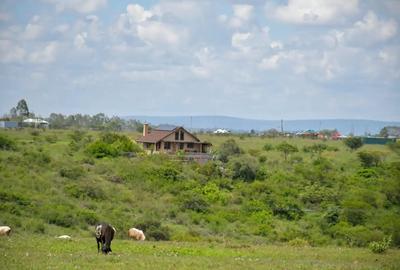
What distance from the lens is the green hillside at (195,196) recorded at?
42812mm

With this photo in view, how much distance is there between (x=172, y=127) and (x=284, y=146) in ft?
54.8

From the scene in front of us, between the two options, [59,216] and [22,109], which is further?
[22,109]

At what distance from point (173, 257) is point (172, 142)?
2373 inches

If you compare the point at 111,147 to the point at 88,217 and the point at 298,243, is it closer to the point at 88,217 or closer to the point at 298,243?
the point at 88,217

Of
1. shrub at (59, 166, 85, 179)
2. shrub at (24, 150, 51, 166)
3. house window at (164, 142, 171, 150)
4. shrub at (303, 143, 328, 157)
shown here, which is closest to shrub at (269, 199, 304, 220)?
shrub at (59, 166, 85, 179)

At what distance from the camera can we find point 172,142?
8269cm

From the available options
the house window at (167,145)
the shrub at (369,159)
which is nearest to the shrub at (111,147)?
the house window at (167,145)

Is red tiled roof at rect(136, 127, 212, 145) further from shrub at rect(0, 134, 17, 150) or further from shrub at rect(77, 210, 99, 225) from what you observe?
shrub at rect(77, 210, 99, 225)

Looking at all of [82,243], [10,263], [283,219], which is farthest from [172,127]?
[10,263]

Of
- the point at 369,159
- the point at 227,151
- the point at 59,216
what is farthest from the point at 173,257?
the point at 369,159

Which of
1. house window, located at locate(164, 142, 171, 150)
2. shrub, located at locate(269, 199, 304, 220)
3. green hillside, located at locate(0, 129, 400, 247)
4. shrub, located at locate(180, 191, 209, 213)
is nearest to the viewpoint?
green hillside, located at locate(0, 129, 400, 247)

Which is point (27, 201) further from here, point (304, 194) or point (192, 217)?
point (304, 194)

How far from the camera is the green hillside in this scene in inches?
1686

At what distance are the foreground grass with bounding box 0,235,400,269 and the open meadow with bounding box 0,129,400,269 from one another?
0.14 ft
